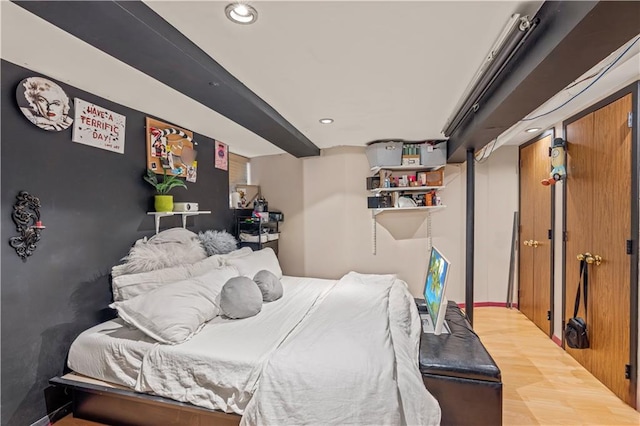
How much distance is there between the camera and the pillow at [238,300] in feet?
6.77

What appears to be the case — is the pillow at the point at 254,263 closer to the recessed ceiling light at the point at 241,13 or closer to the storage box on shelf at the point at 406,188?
the storage box on shelf at the point at 406,188

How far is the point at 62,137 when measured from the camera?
1.86 m

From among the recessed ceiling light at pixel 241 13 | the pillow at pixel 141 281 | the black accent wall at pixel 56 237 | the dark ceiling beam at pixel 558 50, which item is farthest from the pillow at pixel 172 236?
the dark ceiling beam at pixel 558 50

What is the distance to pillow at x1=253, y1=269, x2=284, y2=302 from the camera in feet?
8.15

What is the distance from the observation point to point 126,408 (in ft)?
5.70

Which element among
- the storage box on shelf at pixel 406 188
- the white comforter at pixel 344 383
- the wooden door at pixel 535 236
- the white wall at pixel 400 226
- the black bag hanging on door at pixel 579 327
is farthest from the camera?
the white wall at pixel 400 226

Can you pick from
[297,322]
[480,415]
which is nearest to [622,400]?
[480,415]

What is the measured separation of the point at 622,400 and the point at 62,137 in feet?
13.7

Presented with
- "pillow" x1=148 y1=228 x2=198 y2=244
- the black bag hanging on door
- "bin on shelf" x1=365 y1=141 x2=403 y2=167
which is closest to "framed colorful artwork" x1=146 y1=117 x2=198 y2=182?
"pillow" x1=148 y1=228 x2=198 y2=244

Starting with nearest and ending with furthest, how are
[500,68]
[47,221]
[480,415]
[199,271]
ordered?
[480,415] → [500,68] → [47,221] → [199,271]

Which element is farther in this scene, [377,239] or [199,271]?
[377,239]

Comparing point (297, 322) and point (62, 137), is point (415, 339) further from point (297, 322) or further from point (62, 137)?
point (62, 137)

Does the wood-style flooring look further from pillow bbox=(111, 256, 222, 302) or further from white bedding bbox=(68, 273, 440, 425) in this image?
pillow bbox=(111, 256, 222, 302)

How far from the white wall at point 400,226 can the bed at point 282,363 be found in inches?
64.8
